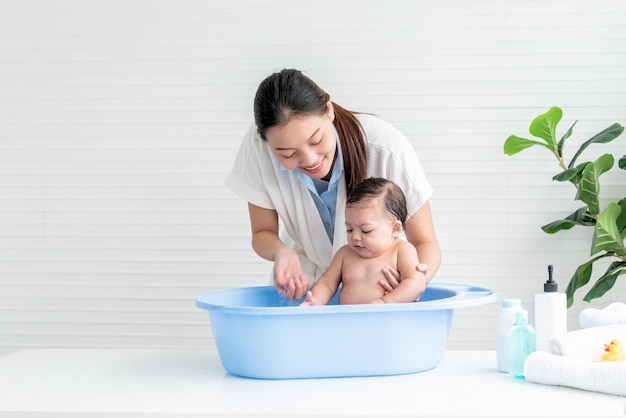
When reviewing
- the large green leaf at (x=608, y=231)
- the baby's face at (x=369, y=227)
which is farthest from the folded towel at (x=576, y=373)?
the large green leaf at (x=608, y=231)

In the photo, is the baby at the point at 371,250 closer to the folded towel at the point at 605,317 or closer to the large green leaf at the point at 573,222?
the folded towel at the point at 605,317

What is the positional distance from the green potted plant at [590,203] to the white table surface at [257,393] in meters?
1.32

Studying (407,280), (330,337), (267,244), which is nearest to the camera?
(330,337)

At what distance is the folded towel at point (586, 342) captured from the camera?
1551 millimetres

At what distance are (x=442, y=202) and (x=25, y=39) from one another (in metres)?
1.81

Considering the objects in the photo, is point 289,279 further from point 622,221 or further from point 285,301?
point 622,221

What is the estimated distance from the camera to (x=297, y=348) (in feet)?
5.18

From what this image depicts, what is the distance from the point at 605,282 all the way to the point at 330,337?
5.82ft

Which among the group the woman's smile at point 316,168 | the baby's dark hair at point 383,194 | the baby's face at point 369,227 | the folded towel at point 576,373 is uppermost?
the woman's smile at point 316,168

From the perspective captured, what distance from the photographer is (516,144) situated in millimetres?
3049

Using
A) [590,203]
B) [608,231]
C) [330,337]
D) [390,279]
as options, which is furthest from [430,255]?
[590,203]

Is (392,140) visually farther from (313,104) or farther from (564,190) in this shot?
(564,190)

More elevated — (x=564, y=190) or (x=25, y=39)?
(x=25, y=39)

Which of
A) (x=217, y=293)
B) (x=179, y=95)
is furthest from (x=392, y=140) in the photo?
(x=179, y=95)
